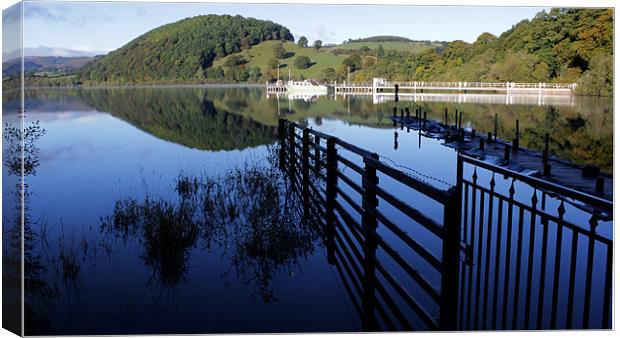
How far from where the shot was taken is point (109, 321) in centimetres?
543

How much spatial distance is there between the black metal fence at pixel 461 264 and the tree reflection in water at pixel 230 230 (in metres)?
0.45

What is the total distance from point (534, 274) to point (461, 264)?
870 mm

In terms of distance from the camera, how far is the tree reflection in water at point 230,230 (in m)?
6.73

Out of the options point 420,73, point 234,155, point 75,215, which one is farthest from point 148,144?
point 420,73

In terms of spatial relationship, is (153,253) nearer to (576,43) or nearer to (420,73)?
(576,43)

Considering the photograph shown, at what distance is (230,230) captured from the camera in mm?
8305

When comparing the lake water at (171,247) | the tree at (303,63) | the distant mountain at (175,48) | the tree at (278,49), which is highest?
the tree at (303,63)

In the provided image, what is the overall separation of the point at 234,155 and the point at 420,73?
3690cm

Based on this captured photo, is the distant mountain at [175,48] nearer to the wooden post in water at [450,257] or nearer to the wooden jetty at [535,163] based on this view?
the wooden jetty at [535,163]

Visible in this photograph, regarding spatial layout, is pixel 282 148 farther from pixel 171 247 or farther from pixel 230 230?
pixel 171 247

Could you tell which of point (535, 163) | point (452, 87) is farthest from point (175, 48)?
point (452, 87)

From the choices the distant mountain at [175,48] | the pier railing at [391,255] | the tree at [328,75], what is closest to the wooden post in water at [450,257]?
the pier railing at [391,255]

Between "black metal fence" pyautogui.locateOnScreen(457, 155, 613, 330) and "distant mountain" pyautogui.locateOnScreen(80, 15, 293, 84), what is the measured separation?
254 inches

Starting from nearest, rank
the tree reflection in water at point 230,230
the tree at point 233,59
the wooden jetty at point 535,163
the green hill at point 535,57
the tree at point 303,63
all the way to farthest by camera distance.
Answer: the tree reflection in water at point 230,230 < the green hill at point 535,57 < the wooden jetty at point 535,163 < the tree at point 233,59 < the tree at point 303,63
